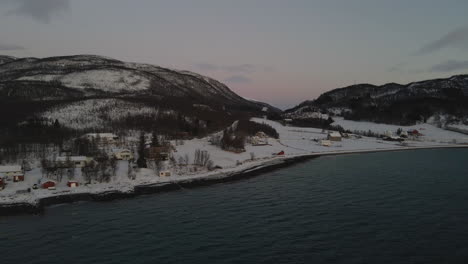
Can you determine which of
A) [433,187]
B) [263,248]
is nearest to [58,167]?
[263,248]

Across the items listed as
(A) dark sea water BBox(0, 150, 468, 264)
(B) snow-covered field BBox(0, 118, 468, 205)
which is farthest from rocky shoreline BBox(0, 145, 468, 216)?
(A) dark sea water BBox(0, 150, 468, 264)

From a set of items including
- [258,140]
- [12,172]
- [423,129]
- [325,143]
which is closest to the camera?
[12,172]

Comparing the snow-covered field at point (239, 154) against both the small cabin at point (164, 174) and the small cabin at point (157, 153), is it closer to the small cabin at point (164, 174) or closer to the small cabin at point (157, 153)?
the small cabin at point (164, 174)

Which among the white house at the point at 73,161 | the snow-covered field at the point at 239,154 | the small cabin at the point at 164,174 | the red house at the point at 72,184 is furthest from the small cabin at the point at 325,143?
the red house at the point at 72,184

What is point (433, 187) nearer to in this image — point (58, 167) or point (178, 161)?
point (178, 161)

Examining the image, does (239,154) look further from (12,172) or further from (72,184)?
(12,172)

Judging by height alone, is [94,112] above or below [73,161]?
above

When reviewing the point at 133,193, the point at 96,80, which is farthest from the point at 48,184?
the point at 96,80
